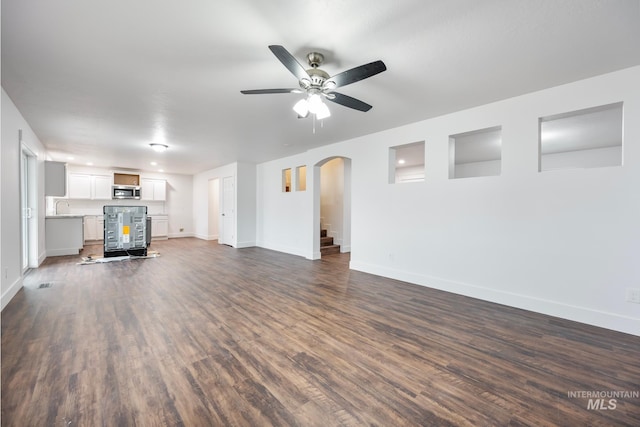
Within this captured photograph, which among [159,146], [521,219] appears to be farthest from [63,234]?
[521,219]

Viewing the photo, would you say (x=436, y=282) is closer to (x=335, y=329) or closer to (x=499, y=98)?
(x=335, y=329)

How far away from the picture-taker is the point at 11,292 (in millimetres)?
3330

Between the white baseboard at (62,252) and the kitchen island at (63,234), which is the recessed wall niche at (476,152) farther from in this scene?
the white baseboard at (62,252)

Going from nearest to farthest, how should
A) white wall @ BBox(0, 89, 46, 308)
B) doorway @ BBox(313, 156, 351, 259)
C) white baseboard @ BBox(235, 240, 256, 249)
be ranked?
1. white wall @ BBox(0, 89, 46, 308)
2. doorway @ BBox(313, 156, 351, 259)
3. white baseboard @ BBox(235, 240, 256, 249)

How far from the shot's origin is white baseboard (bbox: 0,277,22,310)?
10.1ft

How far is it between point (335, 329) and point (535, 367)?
158cm

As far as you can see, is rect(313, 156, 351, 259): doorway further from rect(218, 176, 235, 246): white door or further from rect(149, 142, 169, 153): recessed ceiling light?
rect(149, 142, 169, 153): recessed ceiling light

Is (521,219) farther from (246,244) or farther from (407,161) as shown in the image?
(246,244)

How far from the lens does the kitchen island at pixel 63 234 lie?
6.22 metres

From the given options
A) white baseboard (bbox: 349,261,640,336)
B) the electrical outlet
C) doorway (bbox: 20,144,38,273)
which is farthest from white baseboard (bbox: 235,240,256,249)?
the electrical outlet

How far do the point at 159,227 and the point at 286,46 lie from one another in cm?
940

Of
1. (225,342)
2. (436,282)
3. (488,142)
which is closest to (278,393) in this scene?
(225,342)

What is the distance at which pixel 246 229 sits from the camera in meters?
7.88

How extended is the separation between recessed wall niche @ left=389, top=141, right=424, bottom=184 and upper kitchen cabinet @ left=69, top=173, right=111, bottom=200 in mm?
9048
